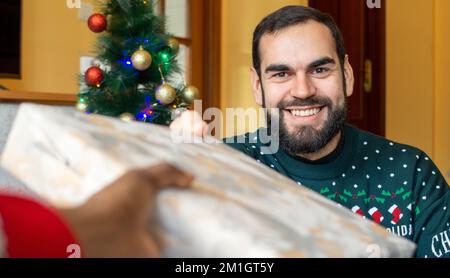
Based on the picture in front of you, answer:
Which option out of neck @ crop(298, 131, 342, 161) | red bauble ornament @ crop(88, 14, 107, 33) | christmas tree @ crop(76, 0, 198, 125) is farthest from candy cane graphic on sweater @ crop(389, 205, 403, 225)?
red bauble ornament @ crop(88, 14, 107, 33)

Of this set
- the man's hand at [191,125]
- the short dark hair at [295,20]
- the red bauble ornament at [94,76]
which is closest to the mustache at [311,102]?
the short dark hair at [295,20]

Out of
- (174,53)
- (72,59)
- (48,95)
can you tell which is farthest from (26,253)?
(72,59)

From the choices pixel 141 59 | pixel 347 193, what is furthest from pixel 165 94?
pixel 347 193

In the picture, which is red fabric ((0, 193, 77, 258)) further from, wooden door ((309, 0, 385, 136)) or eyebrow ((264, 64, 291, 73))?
wooden door ((309, 0, 385, 136))

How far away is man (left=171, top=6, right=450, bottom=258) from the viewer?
0.92 m

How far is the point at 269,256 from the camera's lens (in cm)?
27

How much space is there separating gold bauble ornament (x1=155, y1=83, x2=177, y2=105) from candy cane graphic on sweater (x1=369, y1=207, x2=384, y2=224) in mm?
806

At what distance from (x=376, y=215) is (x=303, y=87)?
11.3 inches

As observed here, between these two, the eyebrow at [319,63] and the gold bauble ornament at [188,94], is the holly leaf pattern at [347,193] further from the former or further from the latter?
the gold bauble ornament at [188,94]

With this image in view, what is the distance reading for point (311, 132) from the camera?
40.9 inches

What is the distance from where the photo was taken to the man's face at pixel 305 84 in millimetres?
1016

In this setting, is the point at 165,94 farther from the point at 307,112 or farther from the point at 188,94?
the point at 307,112
